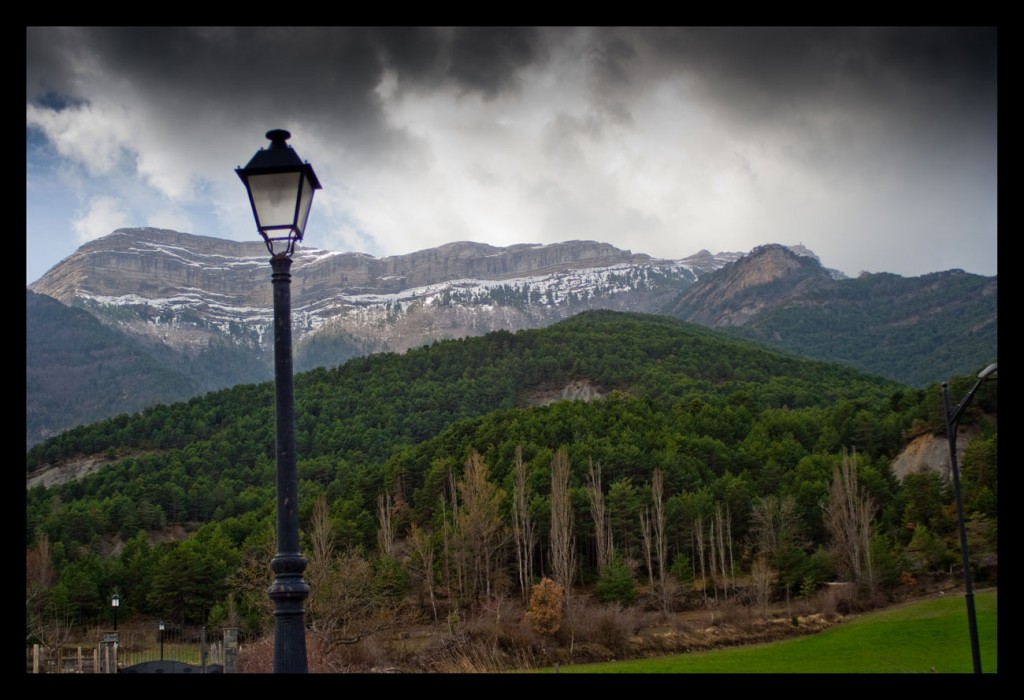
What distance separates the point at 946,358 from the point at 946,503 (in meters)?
81.2

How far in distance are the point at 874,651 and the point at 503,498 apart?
2555 centimetres

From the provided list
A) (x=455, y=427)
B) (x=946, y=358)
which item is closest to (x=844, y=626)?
(x=455, y=427)

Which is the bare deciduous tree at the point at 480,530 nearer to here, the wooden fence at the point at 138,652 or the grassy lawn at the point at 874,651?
the wooden fence at the point at 138,652

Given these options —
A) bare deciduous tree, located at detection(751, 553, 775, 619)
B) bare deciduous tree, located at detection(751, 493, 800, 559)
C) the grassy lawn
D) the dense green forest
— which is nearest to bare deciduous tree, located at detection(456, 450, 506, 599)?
the dense green forest

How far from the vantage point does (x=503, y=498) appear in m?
59.4

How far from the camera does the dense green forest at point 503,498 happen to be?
50875 mm

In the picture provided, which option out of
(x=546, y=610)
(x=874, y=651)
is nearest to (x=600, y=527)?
(x=546, y=610)

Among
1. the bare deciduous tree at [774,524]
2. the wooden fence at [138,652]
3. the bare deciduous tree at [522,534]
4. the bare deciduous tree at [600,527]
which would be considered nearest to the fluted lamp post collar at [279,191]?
the wooden fence at [138,652]

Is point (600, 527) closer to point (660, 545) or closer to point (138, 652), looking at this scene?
point (660, 545)

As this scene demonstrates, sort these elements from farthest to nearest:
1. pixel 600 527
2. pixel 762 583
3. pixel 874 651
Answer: pixel 600 527
pixel 762 583
pixel 874 651
